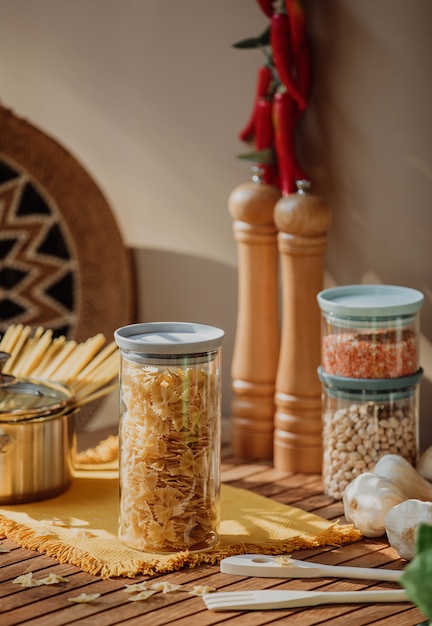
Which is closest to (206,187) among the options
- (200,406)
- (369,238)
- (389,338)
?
(369,238)

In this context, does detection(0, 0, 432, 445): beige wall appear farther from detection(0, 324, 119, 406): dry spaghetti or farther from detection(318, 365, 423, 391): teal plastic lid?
detection(0, 324, 119, 406): dry spaghetti

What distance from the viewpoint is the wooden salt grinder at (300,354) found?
53.3 inches

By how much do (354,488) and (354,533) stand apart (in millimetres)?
48

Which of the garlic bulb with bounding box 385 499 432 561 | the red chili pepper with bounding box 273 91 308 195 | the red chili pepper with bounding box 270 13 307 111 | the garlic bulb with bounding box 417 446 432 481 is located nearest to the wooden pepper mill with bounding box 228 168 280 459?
the red chili pepper with bounding box 273 91 308 195

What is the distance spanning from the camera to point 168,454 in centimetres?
106

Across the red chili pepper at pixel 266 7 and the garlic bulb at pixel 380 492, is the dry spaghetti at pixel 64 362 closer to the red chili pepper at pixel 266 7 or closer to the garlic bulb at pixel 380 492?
the garlic bulb at pixel 380 492

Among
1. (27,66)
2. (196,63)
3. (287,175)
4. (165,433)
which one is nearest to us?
(165,433)

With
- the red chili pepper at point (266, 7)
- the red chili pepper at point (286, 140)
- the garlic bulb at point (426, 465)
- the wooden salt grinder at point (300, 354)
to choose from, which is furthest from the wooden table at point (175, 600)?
the red chili pepper at point (266, 7)

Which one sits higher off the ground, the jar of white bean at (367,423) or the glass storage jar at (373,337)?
Result: the glass storage jar at (373,337)

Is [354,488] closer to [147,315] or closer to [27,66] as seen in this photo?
[147,315]

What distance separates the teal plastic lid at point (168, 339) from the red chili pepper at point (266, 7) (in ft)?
1.71

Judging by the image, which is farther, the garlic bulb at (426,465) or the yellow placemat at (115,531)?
the garlic bulb at (426,465)

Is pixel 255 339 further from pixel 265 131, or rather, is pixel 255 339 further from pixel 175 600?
pixel 175 600

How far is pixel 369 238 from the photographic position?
1.42 metres
